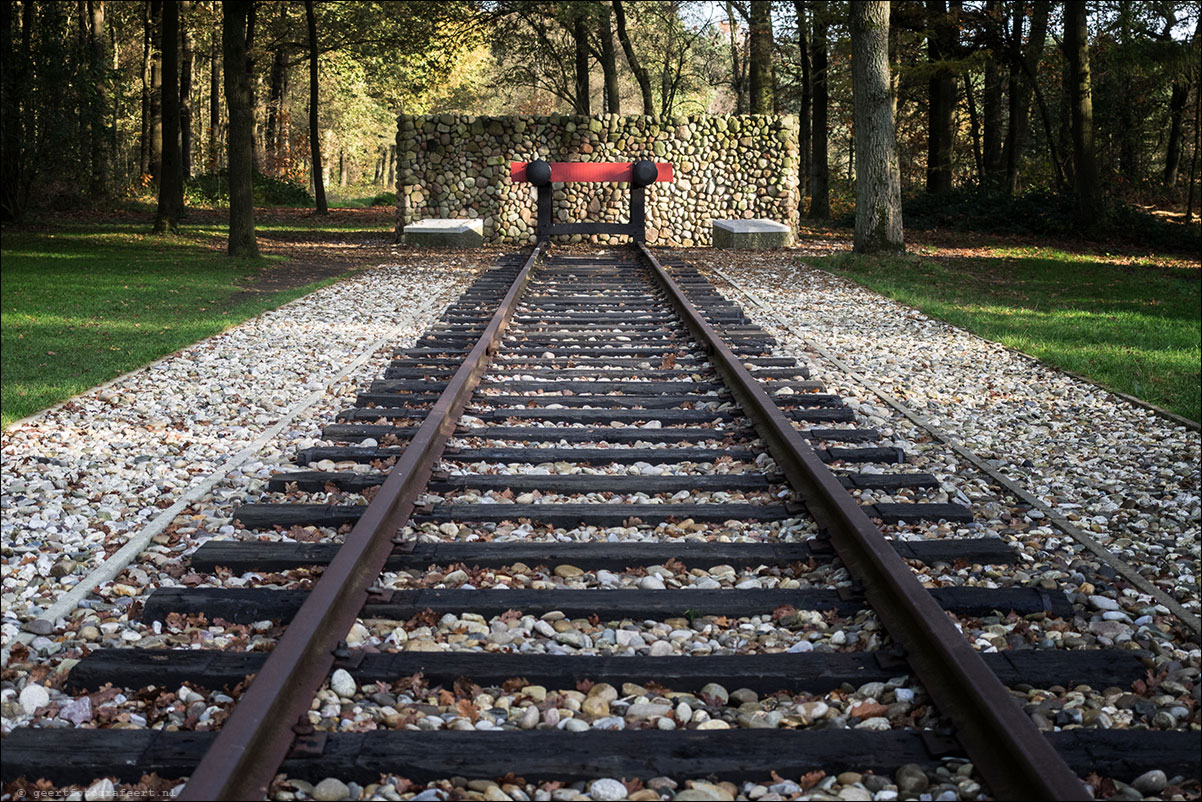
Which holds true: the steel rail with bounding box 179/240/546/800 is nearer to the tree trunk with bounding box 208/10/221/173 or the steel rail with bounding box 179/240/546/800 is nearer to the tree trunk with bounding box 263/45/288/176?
the tree trunk with bounding box 208/10/221/173

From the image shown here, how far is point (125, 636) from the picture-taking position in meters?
3.38

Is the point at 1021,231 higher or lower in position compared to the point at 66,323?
higher

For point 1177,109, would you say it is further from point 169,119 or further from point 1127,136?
point 169,119

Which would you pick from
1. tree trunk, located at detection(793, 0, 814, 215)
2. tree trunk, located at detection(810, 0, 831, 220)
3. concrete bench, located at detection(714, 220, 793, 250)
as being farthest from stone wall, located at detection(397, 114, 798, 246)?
tree trunk, located at detection(810, 0, 831, 220)

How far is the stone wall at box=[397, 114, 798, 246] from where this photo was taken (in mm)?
21141

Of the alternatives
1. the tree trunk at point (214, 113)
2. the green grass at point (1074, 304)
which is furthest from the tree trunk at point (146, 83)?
the green grass at point (1074, 304)

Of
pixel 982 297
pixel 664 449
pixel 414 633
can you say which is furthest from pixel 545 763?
pixel 982 297

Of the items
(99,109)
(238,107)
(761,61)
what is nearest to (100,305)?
(238,107)

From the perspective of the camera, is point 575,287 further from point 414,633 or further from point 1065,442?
point 414,633

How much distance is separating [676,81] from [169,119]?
22.7 metres

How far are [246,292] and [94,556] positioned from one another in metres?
9.69

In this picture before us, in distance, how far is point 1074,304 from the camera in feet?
41.1

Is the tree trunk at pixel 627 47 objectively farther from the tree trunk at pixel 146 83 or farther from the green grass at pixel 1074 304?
the tree trunk at pixel 146 83

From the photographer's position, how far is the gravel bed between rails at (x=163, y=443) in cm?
427
